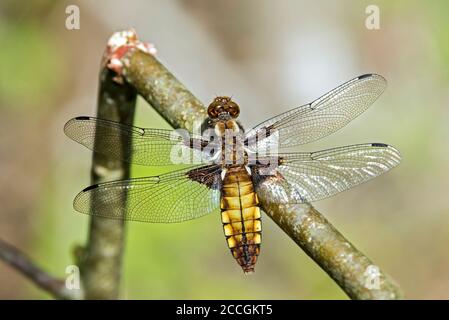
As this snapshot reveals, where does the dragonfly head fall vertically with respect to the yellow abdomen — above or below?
above

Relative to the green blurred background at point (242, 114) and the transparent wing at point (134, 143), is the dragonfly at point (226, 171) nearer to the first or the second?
the transparent wing at point (134, 143)

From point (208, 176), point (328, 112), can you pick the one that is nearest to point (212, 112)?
point (208, 176)
